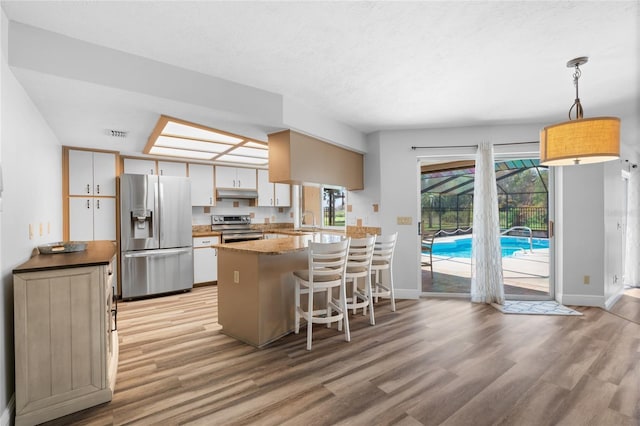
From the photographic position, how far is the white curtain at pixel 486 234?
423 centimetres

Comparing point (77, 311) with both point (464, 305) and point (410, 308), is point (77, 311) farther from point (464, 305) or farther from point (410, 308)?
point (464, 305)

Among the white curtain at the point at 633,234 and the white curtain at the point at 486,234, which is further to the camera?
the white curtain at the point at 633,234

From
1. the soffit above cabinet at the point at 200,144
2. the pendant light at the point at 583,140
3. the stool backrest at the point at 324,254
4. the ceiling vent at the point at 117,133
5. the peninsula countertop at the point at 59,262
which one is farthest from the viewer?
the ceiling vent at the point at 117,133

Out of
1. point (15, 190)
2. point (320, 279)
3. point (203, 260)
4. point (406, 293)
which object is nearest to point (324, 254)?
point (320, 279)

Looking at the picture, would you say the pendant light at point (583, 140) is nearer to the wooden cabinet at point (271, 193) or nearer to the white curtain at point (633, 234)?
the white curtain at point (633, 234)

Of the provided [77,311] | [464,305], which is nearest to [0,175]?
[77,311]

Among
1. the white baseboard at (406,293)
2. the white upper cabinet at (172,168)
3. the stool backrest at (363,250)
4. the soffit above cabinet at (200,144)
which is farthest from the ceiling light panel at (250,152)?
the white baseboard at (406,293)

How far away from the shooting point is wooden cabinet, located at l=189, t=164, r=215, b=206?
5391mm

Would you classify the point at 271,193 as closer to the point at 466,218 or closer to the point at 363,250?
the point at 363,250

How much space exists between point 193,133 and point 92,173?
2.19 m

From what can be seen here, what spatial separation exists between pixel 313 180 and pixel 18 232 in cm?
269

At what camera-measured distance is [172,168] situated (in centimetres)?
520

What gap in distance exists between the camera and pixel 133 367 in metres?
2.49

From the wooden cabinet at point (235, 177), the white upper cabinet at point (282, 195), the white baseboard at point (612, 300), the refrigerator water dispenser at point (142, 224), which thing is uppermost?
the wooden cabinet at point (235, 177)
